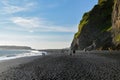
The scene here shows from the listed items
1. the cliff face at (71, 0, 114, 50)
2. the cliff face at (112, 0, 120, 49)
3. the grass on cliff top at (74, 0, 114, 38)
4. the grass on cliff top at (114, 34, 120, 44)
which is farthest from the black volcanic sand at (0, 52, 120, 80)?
the grass on cliff top at (74, 0, 114, 38)

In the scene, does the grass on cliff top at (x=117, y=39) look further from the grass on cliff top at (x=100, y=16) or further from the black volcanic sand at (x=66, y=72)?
the black volcanic sand at (x=66, y=72)

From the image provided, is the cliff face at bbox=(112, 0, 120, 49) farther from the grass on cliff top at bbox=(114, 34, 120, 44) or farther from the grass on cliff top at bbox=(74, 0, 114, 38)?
the grass on cliff top at bbox=(74, 0, 114, 38)

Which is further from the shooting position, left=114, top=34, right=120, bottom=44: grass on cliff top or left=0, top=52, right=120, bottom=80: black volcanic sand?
left=114, top=34, right=120, bottom=44: grass on cliff top

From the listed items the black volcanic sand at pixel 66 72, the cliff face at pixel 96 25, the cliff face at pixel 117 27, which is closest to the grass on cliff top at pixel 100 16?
the cliff face at pixel 96 25

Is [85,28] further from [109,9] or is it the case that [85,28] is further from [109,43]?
[109,43]

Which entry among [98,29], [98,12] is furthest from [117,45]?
[98,12]

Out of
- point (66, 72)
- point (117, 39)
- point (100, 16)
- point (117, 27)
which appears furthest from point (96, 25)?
point (66, 72)

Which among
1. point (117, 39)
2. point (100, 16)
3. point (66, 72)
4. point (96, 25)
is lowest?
point (66, 72)

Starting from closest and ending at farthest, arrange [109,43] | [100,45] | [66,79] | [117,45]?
[66,79] < [117,45] < [109,43] < [100,45]

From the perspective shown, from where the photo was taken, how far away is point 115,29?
422ft

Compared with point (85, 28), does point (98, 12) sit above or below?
above

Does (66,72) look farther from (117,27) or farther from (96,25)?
(96,25)

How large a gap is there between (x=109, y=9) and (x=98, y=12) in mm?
7691

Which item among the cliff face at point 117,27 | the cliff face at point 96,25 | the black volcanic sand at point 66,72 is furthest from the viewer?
the cliff face at point 96,25
